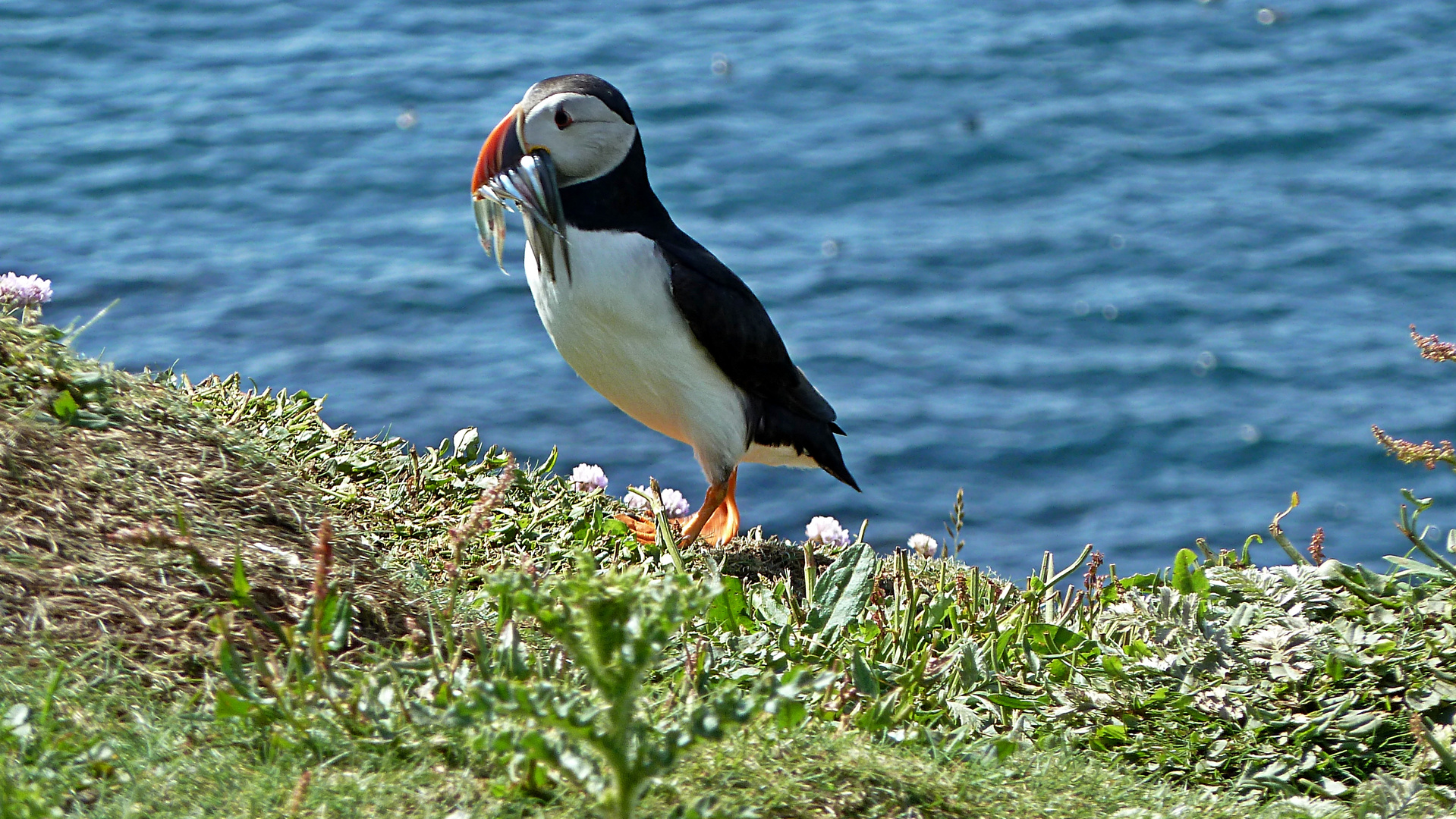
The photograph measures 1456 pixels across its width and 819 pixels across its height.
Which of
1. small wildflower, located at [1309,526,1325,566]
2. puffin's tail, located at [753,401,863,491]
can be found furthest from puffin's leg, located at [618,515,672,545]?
small wildflower, located at [1309,526,1325,566]

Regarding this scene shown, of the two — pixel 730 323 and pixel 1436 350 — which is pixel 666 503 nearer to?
pixel 730 323

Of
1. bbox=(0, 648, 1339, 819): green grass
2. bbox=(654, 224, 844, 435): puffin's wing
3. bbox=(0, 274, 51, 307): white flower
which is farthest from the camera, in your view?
bbox=(654, 224, 844, 435): puffin's wing

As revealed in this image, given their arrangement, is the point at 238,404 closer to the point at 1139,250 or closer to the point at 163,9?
Result: the point at 1139,250

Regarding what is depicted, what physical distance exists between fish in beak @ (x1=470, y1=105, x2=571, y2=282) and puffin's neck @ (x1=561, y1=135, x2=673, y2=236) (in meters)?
0.05

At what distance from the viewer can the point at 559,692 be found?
102 inches

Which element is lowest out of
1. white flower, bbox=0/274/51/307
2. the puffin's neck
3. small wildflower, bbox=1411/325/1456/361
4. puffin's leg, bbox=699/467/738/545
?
puffin's leg, bbox=699/467/738/545

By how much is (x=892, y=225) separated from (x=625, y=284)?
6766 mm

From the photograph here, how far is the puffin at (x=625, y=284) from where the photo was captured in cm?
467

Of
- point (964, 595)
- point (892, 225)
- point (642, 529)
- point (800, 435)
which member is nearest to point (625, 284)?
point (642, 529)

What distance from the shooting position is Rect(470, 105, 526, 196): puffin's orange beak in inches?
184

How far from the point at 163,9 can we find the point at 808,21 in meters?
6.42

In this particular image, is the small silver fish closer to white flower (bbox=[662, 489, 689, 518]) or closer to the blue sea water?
white flower (bbox=[662, 489, 689, 518])

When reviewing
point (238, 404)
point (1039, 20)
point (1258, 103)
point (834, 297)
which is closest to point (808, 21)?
point (1039, 20)

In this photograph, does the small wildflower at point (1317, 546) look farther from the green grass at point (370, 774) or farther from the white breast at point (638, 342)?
the white breast at point (638, 342)
